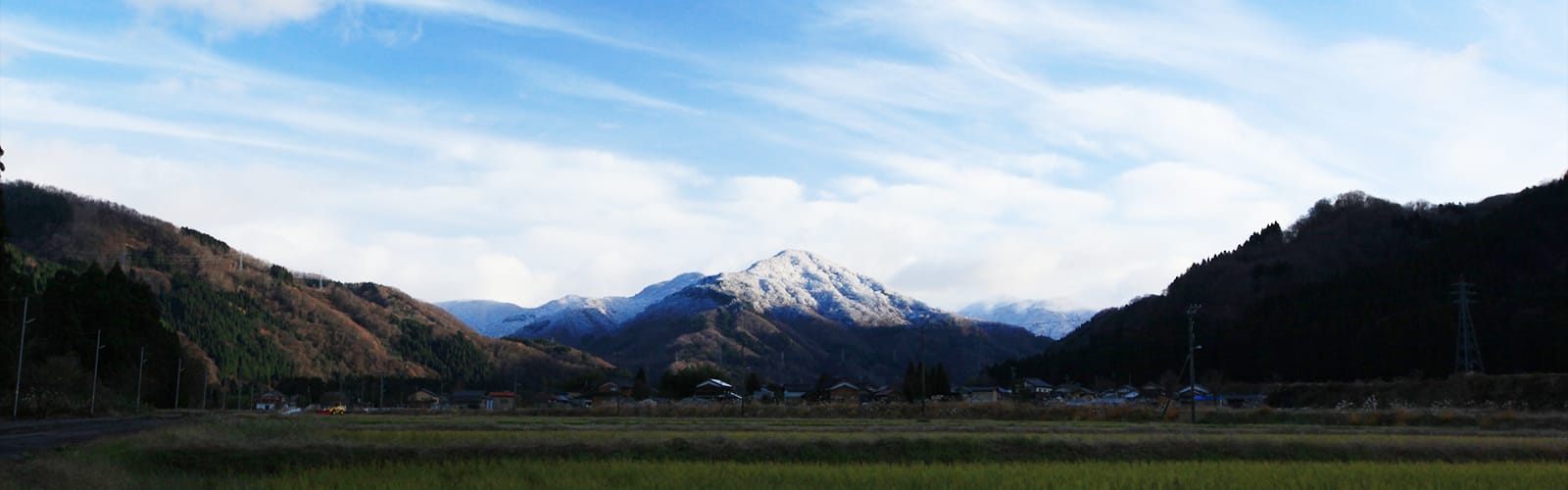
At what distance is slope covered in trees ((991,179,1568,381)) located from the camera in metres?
82.4

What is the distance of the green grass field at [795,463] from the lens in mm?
18172

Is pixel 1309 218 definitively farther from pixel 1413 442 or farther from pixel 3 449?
pixel 3 449

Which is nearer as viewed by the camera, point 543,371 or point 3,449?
point 3,449

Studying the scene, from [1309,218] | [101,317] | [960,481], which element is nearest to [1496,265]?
[1309,218]

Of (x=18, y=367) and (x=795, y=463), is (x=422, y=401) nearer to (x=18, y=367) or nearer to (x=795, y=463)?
(x=18, y=367)

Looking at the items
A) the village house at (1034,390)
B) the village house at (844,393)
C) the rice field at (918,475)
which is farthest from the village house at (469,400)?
the rice field at (918,475)

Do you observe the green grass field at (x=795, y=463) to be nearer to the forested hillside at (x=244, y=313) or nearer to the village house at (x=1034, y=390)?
the village house at (x=1034, y=390)

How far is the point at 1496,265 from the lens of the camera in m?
95.6

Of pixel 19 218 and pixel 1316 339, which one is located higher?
pixel 19 218

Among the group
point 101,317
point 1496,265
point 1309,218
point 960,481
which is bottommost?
point 960,481

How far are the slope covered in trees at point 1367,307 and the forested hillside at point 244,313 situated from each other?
3389 inches

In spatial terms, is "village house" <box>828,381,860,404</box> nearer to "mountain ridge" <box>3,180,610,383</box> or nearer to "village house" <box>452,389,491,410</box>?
"village house" <box>452,389,491,410</box>

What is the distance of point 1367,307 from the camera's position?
94188 millimetres

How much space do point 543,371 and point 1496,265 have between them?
126m
